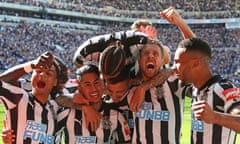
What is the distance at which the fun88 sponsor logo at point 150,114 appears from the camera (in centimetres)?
396

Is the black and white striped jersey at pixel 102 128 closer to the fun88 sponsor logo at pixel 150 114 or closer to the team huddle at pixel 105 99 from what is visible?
the team huddle at pixel 105 99

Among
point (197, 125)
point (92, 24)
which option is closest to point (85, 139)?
point (197, 125)

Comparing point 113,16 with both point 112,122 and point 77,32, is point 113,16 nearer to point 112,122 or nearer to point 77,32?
point 77,32

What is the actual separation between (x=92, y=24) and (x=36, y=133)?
44053mm

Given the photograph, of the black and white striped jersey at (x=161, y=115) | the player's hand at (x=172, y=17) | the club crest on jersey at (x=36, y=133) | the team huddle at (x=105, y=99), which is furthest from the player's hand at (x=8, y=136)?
the player's hand at (x=172, y=17)

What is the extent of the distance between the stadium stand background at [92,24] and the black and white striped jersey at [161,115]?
96.4 feet

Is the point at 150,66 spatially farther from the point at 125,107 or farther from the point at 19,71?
the point at 19,71

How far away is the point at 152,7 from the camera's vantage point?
5091cm

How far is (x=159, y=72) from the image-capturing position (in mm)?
3971

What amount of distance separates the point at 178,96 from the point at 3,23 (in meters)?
36.8

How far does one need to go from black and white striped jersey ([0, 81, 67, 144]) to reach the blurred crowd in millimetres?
42955

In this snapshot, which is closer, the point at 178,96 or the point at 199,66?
the point at 199,66

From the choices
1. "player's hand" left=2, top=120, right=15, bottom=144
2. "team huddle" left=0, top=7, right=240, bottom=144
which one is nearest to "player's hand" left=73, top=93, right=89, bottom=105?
"team huddle" left=0, top=7, right=240, bottom=144

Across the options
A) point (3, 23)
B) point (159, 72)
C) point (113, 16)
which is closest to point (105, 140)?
point (159, 72)
